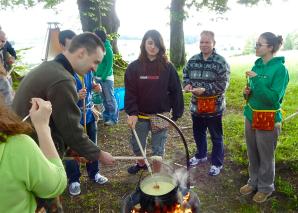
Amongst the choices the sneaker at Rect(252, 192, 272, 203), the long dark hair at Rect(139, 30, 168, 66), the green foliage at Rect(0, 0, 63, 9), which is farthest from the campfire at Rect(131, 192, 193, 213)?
the green foliage at Rect(0, 0, 63, 9)

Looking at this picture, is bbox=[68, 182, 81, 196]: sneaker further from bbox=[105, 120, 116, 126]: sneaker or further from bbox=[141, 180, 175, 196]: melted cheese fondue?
bbox=[105, 120, 116, 126]: sneaker

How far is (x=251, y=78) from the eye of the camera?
3930mm

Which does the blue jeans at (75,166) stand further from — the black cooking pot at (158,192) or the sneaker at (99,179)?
the black cooking pot at (158,192)

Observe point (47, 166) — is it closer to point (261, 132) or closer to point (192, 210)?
point (192, 210)

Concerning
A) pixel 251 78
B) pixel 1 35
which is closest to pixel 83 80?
pixel 251 78

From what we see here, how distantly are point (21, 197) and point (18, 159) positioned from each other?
0.26 m

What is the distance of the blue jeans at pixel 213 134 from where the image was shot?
15.7ft

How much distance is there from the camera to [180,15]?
41.8 ft

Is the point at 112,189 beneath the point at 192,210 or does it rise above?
beneath

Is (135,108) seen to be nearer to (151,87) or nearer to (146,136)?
(151,87)

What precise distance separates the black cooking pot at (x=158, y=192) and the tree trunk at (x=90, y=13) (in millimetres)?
8189

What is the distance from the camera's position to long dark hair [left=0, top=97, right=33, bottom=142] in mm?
1511

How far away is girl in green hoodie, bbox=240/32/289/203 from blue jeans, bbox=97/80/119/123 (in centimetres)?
351

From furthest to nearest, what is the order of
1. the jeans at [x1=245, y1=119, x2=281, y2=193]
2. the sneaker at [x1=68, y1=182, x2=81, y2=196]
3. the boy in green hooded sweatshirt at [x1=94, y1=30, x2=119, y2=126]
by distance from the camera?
1. the boy in green hooded sweatshirt at [x1=94, y1=30, x2=119, y2=126]
2. the sneaker at [x1=68, y1=182, x2=81, y2=196]
3. the jeans at [x1=245, y1=119, x2=281, y2=193]
